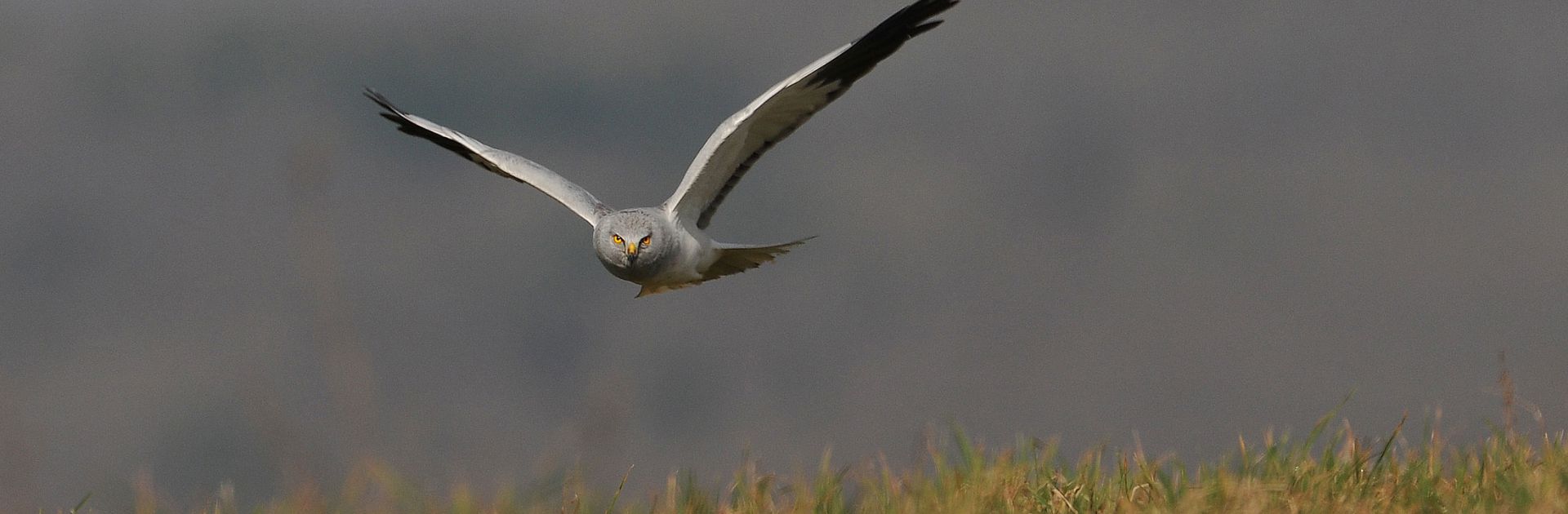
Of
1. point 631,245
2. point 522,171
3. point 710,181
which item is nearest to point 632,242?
point 631,245

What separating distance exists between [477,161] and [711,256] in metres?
1.95

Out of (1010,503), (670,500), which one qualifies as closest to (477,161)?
(670,500)

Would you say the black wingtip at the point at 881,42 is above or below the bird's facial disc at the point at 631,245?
above

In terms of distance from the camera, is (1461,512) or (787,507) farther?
(787,507)

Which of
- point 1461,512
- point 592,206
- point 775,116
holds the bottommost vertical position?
point 1461,512

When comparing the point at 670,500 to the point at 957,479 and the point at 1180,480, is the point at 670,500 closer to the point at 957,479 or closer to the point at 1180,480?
the point at 957,479

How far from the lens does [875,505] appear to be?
4.88 metres

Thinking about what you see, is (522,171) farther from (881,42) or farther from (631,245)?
(881,42)

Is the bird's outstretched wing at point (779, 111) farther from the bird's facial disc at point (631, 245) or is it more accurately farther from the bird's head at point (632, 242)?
the bird's facial disc at point (631, 245)

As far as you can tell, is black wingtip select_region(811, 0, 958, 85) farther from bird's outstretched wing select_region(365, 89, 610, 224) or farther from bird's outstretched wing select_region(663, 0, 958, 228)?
bird's outstretched wing select_region(365, 89, 610, 224)

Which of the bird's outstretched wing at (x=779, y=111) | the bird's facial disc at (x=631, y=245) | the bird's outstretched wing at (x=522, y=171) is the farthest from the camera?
the bird's outstretched wing at (x=522, y=171)

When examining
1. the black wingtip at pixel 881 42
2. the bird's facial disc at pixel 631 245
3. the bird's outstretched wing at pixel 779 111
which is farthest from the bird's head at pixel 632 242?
the black wingtip at pixel 881 42

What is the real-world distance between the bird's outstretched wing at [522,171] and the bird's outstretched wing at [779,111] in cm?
67

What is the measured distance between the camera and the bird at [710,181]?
23.6 feet
